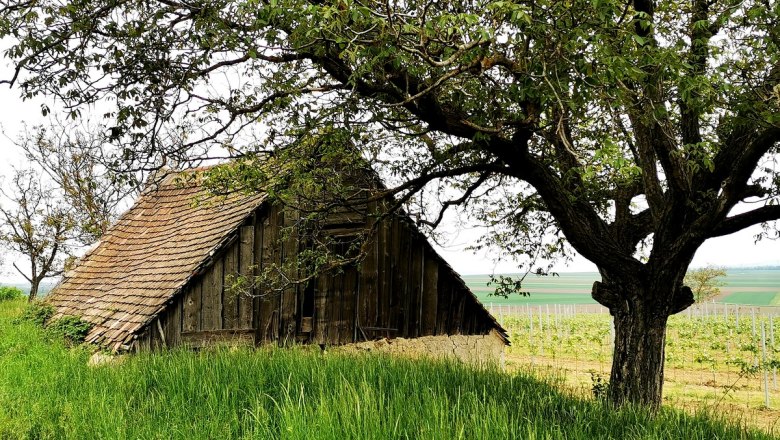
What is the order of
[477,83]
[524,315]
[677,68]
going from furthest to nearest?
1. [524,315]
2. [477,83]
3. [677,68]

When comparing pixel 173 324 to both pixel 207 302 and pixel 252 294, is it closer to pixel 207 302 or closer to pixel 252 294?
pixel 207 302

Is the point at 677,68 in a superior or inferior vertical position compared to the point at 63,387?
superior

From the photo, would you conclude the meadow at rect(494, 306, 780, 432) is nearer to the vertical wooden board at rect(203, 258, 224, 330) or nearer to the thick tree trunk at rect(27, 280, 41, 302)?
the vertical wooden board at rect(203, 258, 224, 330)

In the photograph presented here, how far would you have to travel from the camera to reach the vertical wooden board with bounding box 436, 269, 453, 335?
14.9 m

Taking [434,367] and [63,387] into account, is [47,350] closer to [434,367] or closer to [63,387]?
[63,387]

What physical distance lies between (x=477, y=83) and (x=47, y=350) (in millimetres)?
9289

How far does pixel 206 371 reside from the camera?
7.43 metres

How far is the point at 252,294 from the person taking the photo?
495 inches

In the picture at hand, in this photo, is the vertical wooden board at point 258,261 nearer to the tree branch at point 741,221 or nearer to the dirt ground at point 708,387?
the dirt ground at point 708,387

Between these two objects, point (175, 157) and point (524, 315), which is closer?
point (175, 157)

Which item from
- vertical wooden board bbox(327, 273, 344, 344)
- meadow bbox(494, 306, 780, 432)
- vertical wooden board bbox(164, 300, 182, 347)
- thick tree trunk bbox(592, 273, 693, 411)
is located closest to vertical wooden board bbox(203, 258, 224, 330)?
vertical wooden board bbox(164, 300, 182, 347)

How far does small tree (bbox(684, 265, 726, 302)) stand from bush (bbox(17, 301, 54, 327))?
41794 mm

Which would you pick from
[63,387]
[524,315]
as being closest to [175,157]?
[63,387]

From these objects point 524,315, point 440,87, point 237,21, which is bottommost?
point 524,315
